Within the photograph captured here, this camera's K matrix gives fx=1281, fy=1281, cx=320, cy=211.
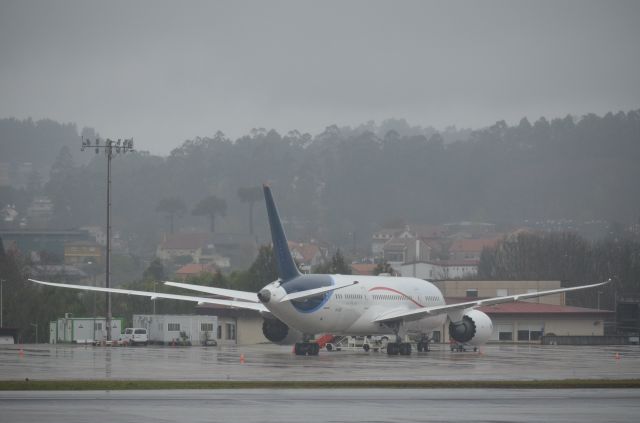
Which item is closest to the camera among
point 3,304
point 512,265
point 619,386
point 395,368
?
point 619,386

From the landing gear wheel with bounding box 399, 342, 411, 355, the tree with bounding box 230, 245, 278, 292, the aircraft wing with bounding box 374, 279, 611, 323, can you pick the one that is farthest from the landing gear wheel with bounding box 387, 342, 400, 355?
the tree with bounding box 230, 245, 278, 292

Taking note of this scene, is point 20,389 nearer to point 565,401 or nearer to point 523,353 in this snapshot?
point 565,401

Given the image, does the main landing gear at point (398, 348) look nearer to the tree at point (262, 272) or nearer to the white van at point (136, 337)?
the white van at point (136, 337)

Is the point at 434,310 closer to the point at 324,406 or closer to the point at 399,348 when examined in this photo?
the point at 399,348

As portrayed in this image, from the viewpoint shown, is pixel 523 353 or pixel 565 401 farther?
pixel 523 353

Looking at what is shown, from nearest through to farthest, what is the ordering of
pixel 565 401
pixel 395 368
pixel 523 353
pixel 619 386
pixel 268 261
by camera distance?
pixel 565 401
pixel 619 386
pixel 395 368
pixel 523 353
pixel 268 261

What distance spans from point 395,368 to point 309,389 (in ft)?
39.7

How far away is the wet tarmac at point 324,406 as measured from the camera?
2845cm

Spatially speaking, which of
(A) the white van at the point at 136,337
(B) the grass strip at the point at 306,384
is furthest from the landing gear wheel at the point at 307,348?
(B) the grass strip at the point at 306,384

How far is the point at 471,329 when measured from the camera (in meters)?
66.1

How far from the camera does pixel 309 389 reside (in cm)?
3697

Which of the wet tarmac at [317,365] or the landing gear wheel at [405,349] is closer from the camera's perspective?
the wet tarmac at [317,365]

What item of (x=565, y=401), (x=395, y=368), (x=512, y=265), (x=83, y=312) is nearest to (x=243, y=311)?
(x=83, y=312)

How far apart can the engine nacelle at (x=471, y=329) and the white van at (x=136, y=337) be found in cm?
2196
